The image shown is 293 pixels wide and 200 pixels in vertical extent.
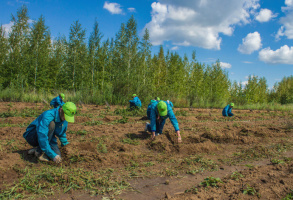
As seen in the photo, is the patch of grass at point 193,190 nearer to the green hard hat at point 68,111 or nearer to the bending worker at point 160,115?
the bending worker at point 160,115

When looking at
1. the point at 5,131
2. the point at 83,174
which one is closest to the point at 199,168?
the point at 83,174

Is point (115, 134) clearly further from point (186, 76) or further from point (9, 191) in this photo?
point (186, 76)

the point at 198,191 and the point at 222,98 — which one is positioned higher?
the point at 222,98

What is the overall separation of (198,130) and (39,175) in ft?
18.4

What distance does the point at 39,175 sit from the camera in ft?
12.5

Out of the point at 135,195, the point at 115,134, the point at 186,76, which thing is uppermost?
the point at 186,76

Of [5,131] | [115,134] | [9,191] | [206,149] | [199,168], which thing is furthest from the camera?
[115,134]

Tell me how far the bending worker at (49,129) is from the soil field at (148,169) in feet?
0.66

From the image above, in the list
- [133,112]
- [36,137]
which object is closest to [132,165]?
[36,137]

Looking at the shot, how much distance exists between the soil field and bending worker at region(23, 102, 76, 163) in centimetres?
20

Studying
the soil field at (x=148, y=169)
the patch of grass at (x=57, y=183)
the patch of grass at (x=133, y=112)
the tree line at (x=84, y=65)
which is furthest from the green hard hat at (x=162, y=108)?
the tree line at (x=84, y=65)

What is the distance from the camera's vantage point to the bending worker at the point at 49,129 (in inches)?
161

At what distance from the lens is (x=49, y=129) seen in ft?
14.0

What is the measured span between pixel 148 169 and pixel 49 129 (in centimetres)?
220
